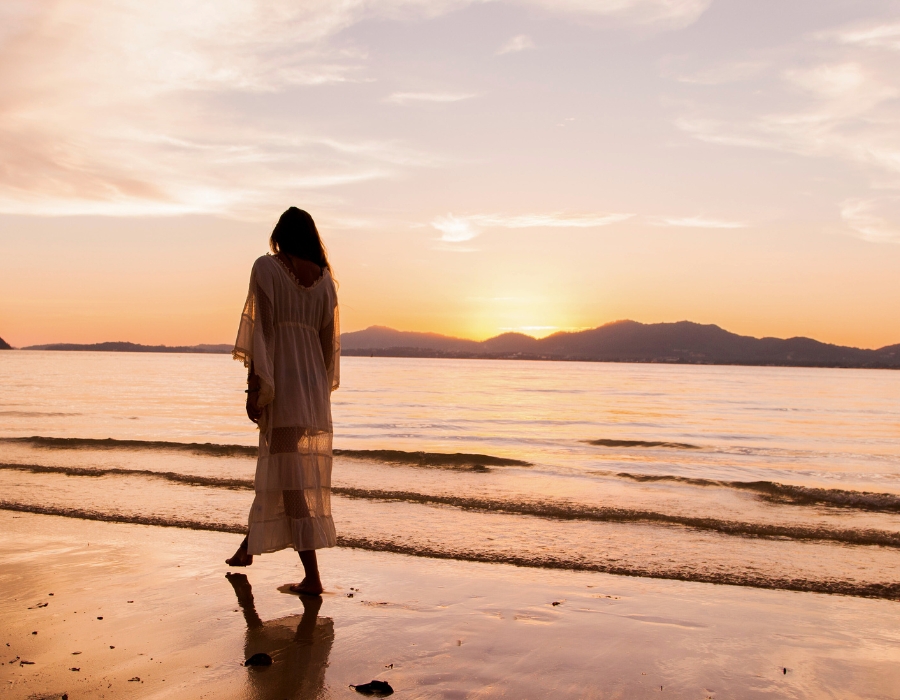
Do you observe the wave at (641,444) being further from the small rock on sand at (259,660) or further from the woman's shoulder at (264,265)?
the small rock on sand at (259,660)

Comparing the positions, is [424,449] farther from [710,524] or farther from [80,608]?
[80,608]

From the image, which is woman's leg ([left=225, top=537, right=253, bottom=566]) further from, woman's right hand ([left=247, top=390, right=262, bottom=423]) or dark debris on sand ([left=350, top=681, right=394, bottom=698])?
dark debris on sand ([left=350, top=681, right=394, bottom=698])

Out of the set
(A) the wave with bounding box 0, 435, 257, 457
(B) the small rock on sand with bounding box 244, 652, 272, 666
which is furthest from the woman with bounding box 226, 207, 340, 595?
(A) the wave with bounding box 0, 435, 257, 457

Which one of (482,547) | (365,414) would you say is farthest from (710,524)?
(365,414)

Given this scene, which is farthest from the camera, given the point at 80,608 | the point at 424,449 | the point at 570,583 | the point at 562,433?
the point at 562,433

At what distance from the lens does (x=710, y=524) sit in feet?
26.4

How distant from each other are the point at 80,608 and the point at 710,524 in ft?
20.7

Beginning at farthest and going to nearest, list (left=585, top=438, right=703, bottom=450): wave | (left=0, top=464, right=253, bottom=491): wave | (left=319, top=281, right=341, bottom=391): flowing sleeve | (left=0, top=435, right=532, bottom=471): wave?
1. (left=585, top=438, right=703, bottom=450): wave
2. (left=0, top=435, right=532, bottom=471): wave
3. (left=0, top=464, right=253, bottom=491): wave
4. (left=319, top=281, right=341, bottom=391): flowing sleeve

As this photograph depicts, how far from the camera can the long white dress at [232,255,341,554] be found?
4.72m

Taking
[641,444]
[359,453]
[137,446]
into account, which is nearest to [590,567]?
[359,453]

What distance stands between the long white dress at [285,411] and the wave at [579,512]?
397 centimetres

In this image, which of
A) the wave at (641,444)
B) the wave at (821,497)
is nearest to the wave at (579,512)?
the wave at (821,497)

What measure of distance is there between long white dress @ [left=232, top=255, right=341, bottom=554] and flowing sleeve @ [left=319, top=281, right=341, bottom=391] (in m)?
0.16

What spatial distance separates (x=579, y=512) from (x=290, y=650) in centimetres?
529
